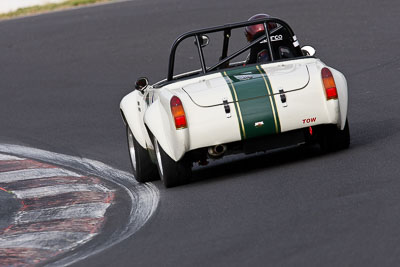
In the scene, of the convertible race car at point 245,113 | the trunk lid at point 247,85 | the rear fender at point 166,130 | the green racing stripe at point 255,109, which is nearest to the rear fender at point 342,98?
the convertible race car at point 245,113

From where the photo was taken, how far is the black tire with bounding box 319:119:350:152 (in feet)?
28.8

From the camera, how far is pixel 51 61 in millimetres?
18812

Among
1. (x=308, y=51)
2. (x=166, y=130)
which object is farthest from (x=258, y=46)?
(x=166, y=130)

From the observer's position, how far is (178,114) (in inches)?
331

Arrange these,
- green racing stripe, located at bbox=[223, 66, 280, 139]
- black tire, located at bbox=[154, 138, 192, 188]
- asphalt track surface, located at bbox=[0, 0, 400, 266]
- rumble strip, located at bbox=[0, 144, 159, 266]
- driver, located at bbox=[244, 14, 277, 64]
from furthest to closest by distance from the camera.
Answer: driver, located at bbox=[244, 14, 277, 64]
black tire, located at bbox=[154, 138, 192, 188]
green racing stripe, located at bbox=[223, 66, 280, 139]
rumble strip, located at bbox=[0, 144, 159, 266]
asphalt track surface, located at bbox=[0, 0, 400, 266]

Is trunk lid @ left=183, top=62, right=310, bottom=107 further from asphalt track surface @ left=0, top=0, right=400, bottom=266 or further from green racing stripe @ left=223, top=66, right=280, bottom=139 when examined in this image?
asphalt track surface @ left=0, top=0, right=400, bottom=266

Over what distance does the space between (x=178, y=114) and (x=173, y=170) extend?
583 millimetres

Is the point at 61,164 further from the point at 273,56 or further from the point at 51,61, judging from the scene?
the point at 51,61

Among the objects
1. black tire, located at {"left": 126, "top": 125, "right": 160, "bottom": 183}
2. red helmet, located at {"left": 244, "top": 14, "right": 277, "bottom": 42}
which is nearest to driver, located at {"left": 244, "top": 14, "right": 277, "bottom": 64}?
red helmet, located at {"left": 244, "top": 14, "right": 277, "bottom": 42}

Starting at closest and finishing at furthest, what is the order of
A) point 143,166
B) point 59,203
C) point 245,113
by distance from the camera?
point 245,113 → point 59,203 → point 143,166

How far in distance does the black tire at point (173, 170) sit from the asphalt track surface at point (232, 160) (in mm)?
99

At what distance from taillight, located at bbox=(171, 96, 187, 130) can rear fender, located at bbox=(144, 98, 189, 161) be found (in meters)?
0.04

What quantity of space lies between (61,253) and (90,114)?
23.9 ft

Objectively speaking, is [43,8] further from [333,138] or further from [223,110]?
[223,110]
